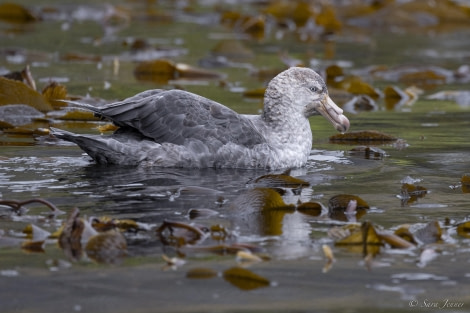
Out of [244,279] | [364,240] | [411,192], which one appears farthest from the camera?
[411,192]

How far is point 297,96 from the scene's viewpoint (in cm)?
730

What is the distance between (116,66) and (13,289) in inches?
320

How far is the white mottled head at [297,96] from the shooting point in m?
7.27

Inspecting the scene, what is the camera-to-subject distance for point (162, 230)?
4.91 metres

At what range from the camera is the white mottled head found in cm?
727

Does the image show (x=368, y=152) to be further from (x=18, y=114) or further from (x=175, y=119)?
(x=18, y=114)

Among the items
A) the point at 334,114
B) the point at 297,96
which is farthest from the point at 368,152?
the point at 297,96

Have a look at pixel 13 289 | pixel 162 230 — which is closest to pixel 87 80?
pixel 162 230

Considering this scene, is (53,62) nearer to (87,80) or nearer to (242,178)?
(87,80)

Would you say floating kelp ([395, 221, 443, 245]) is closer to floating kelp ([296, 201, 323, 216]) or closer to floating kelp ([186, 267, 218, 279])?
floating kelp ([296, 201, 323, 216])

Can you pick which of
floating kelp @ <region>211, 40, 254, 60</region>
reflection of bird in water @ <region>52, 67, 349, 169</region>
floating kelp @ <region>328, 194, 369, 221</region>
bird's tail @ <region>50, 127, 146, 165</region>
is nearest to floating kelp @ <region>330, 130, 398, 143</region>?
reflection of bird in water @ <region>52, 67, 349, 169</region>

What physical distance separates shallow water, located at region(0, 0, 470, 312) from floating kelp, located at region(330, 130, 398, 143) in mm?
159

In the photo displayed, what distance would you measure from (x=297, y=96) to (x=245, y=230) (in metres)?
2.43

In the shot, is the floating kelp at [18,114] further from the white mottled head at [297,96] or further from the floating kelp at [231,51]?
the floating kelp at [231,51]
